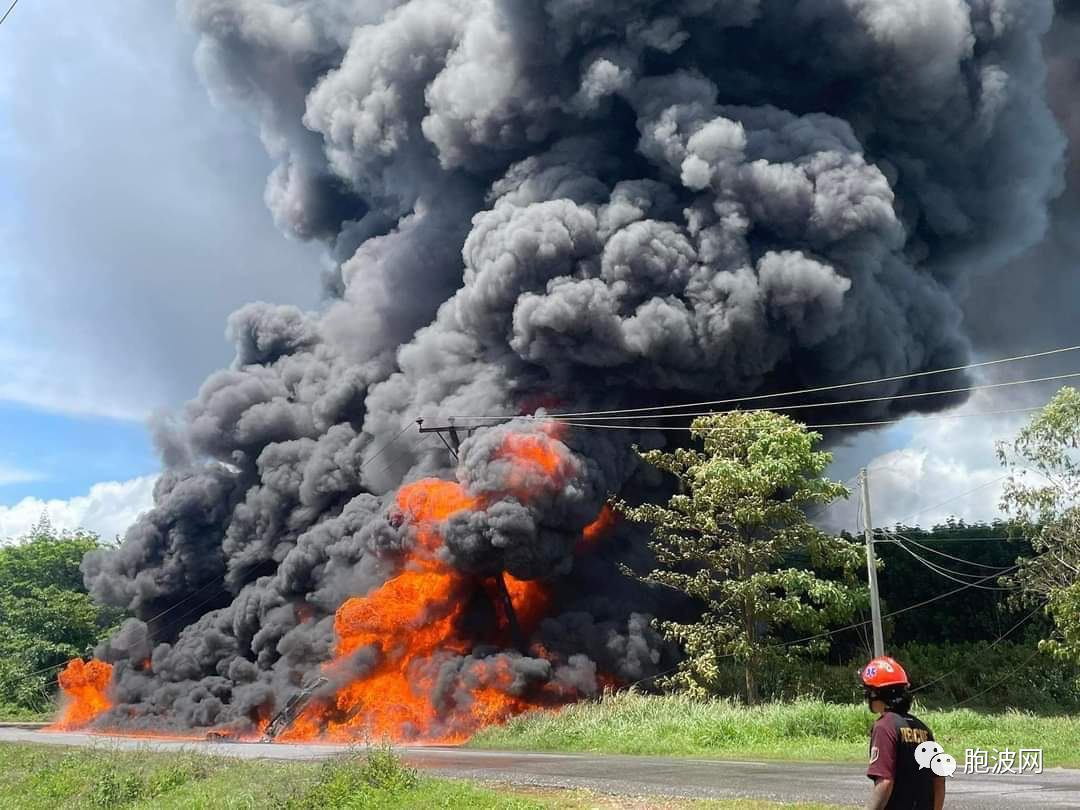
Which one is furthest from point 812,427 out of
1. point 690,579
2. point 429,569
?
point 429,569

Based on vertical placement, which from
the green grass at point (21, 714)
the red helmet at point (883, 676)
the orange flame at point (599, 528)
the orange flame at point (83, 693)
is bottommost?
the green grass at point (21, 714)

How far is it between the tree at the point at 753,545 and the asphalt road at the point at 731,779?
767 centimetres

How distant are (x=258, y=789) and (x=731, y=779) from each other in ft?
23.0

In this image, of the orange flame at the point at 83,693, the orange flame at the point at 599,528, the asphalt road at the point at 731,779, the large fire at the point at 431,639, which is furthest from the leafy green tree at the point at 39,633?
the asphalt road at the point at 731,779

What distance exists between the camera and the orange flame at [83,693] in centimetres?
4294

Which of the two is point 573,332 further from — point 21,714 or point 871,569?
point 21,714

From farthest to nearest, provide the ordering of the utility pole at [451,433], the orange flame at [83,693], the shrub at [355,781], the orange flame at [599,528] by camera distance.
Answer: the orange flame at [83,693]
the utility pole at [451,433]
the orange flame at [599,528]
the shrub at [355,781]

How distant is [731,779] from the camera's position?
15.0 m

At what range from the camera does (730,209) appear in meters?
35.2

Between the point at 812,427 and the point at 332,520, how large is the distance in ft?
62.1

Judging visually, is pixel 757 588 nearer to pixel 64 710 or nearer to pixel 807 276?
pixel 807 276

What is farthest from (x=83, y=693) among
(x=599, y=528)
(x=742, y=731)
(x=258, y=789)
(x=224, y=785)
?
(x=258, y=789)

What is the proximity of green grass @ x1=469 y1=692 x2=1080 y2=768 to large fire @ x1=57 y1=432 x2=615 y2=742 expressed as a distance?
2.22 m

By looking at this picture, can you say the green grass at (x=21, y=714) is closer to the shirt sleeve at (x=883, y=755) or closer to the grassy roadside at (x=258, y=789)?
the grassy roadside at (x=258, y=789)
